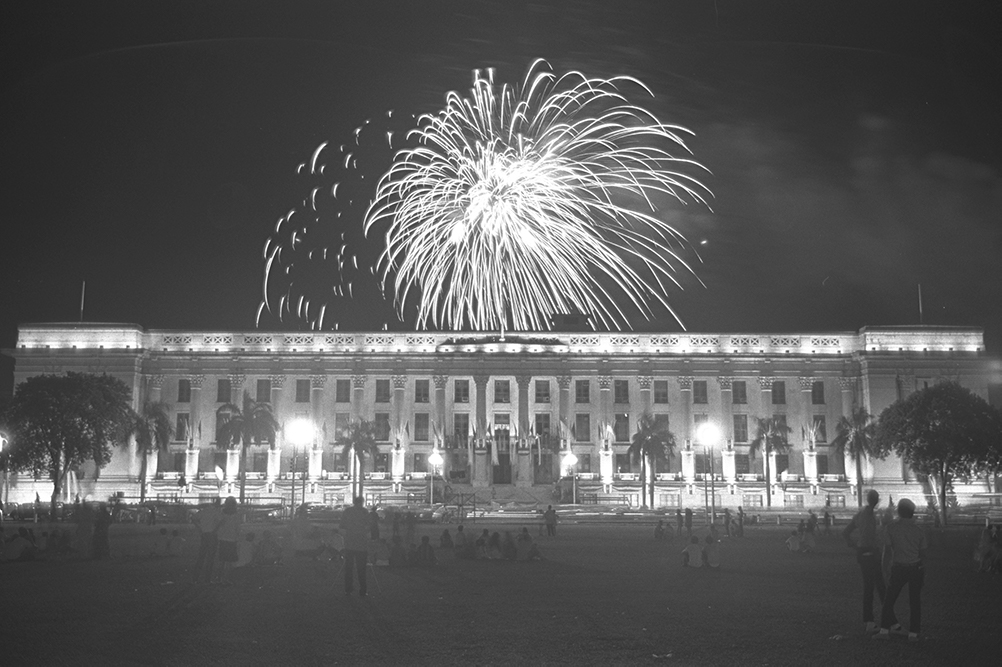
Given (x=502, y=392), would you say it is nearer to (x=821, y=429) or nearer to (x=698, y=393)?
(x=698, y=393)

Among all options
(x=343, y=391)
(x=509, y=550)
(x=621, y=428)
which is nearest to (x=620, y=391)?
(x=621, y=428)

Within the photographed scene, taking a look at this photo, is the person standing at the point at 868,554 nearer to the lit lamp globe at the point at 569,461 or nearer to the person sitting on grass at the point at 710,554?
the person sitting on grass at the point at 710,554

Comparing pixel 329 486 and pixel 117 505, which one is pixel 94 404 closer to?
pixel 117 505

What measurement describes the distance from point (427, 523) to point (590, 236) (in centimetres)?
1438

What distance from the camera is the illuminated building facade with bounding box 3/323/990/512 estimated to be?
224ft

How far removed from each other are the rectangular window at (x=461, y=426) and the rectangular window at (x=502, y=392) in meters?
2.51

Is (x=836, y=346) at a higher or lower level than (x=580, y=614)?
higher

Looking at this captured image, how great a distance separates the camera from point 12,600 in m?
16.8

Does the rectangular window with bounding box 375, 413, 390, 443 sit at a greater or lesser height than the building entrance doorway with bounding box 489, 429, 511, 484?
greater

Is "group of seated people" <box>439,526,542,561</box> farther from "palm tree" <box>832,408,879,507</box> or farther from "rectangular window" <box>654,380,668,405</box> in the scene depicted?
"rectangular window" <box>654,380,668,405</box>

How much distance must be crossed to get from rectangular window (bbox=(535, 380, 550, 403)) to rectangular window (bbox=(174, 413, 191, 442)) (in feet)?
81.2

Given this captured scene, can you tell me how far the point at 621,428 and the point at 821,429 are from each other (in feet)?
46.9

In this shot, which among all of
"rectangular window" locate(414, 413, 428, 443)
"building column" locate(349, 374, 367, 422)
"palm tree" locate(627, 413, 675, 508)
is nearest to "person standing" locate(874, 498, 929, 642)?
"palm tree" locate(627, 413, 675, 508)

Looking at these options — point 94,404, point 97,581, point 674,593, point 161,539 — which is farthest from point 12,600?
point 94,404
